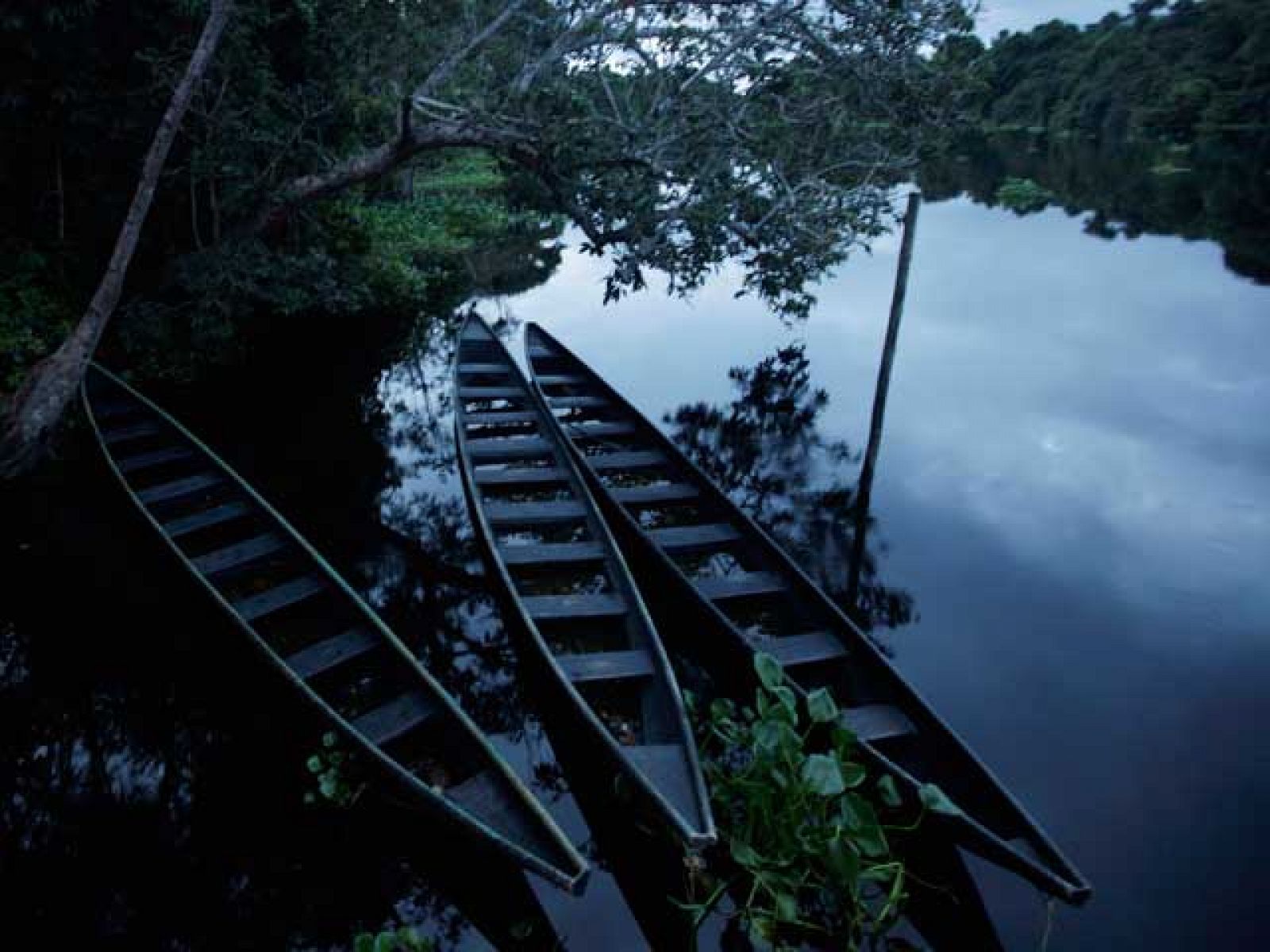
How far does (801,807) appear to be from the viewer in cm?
485

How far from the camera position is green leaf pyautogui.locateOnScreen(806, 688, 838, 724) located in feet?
16.5

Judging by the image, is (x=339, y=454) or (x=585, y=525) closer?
(x=585, y=525)

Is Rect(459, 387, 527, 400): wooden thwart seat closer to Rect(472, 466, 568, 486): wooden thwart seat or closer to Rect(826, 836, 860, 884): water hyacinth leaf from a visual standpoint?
Rect(472, 466, 568, 486): wooden thwart seat

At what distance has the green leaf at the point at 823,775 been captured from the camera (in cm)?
453

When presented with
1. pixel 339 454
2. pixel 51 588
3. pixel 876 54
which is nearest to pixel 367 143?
pixel 339 454

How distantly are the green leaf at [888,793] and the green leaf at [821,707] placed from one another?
1.63 feet

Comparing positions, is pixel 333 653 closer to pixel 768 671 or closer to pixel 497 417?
pixel 768 671

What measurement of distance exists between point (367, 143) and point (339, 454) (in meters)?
11.1

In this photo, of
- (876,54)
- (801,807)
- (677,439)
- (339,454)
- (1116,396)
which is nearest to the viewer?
(801,807)

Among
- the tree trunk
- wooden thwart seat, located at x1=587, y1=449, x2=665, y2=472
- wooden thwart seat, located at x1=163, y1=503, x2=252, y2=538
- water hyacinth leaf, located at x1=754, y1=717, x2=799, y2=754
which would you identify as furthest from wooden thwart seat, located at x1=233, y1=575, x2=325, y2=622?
the tree trunk

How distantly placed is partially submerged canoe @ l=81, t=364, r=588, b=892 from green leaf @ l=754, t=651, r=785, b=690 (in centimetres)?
170

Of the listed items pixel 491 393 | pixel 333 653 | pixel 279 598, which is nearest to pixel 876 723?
pixel 333 653

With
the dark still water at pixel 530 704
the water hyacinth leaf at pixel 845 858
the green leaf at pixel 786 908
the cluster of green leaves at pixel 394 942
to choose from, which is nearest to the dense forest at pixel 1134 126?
the dark still water at pixel 530 704

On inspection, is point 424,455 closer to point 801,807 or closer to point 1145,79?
point 801,807
